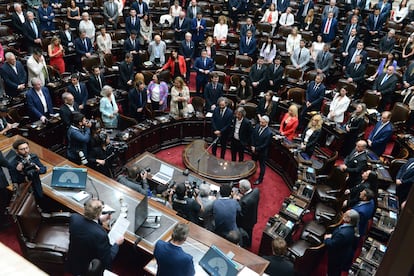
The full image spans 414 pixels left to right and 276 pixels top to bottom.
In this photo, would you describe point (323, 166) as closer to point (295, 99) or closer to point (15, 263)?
point (295, 99)

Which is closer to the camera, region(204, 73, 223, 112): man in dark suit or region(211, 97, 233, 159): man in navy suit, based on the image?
region(211, 97, 233, 159): man in navy suit

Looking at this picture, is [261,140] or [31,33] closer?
[261,140]

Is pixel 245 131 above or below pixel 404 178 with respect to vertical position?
above

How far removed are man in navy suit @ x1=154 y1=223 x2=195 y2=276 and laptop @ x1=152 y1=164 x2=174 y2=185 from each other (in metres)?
2.81

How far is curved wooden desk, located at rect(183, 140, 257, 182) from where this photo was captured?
7203 mm

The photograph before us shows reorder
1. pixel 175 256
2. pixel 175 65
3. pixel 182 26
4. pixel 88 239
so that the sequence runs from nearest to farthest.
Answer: pixel 175 256, pixel 88 239, pixel 175 65, pixel 182 26

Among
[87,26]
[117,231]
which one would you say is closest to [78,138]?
[117,231]

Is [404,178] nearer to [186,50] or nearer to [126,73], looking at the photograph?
[126,73]

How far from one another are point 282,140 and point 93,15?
770cm

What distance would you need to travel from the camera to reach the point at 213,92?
8609mm

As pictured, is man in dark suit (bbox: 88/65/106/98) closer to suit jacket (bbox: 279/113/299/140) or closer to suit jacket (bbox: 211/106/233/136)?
suit jacket (bbox: 211/106/233/136)

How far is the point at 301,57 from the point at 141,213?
23.3ft

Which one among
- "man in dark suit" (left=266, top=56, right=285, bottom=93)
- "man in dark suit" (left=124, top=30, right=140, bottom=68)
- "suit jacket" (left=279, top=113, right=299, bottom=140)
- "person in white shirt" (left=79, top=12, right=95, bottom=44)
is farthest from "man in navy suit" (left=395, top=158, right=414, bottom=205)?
"person in white shirt" (left=79, top=12, right=95, bottom=44)

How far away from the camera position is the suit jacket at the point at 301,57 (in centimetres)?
1012
